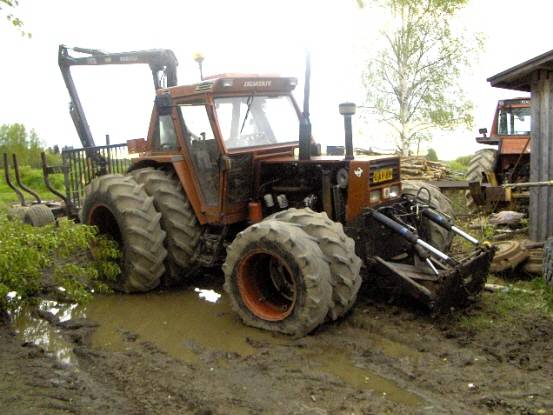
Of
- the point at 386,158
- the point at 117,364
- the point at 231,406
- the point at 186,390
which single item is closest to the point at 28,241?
the point at 117,364

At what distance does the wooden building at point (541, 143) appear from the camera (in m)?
8.42

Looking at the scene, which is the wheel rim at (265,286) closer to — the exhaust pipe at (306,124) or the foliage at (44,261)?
the exhaust pipe at (306,124)

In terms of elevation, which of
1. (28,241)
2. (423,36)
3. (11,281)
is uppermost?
(423,36)

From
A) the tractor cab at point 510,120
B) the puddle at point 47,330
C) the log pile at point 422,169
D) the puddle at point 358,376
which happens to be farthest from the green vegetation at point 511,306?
the log pile at point 422,169

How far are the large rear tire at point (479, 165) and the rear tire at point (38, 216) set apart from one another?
26.2ft

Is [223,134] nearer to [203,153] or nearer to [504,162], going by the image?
[203,153]

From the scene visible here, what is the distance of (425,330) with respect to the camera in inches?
204

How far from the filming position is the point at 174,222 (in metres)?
6.54

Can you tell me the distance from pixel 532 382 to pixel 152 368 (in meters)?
2.88

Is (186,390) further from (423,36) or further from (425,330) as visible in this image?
(423,36)

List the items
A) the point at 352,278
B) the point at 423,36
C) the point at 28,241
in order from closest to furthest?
the point at 352,278 → the point at 28,241 → the point at 423,36

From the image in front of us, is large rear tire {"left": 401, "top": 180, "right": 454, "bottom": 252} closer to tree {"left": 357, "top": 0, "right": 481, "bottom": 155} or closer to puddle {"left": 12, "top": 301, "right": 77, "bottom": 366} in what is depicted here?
puddle {"left": 12, "top": 301, "right": 77, "bottom": 366}

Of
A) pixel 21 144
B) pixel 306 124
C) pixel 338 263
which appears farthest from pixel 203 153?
pixel 21 144

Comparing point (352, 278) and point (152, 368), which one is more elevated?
point (352, 278)
